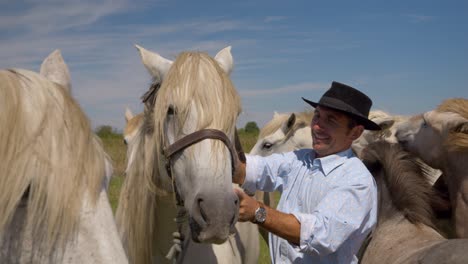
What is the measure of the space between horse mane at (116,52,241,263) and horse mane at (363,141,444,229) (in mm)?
1553

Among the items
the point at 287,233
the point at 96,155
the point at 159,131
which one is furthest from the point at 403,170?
the point at 96,155

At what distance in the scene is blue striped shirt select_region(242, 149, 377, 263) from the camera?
2531mm

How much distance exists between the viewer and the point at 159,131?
8.97 ft

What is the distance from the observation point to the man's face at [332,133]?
288cm

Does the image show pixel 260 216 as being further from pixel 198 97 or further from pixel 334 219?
pixel 198 97

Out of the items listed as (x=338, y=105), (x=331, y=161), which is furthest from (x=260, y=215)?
(x=338, y=105)

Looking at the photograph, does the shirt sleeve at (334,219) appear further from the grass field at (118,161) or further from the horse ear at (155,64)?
the grass field at (118,161)

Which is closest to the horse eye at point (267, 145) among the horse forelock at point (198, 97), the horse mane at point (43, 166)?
the horse forelock at point (198, 97)

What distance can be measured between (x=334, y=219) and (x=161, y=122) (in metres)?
1.00

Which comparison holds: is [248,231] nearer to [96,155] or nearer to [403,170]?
[403,170]

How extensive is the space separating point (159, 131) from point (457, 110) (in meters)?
2.16

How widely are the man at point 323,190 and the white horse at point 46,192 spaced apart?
945 mm

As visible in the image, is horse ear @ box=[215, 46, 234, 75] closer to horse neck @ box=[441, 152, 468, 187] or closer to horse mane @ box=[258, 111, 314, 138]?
horse neck @ box=[441, 152, 468, 187]

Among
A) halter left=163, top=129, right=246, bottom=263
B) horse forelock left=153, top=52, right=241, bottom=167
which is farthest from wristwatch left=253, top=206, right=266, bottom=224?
horse forelock left=153, top=52, right=241, bottom=167
